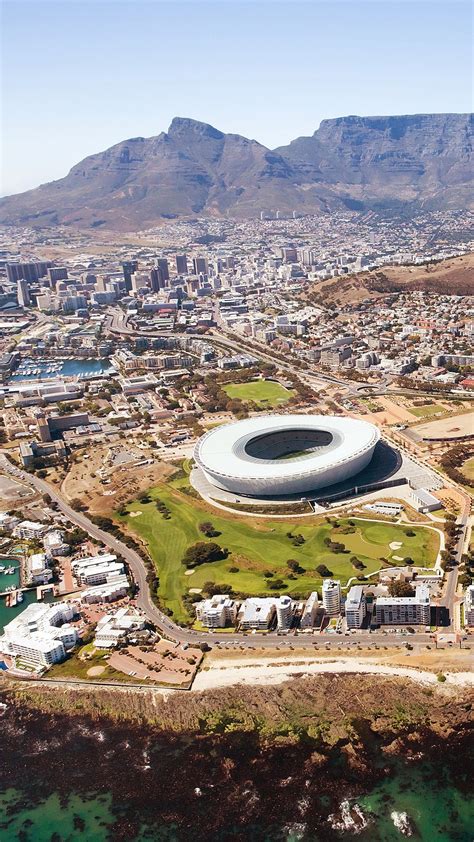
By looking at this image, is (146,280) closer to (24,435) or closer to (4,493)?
(24,435)

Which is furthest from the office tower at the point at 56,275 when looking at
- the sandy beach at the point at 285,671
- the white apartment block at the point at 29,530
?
the sandy beach at the point at 285,671

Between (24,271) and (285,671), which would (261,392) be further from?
(24,271)

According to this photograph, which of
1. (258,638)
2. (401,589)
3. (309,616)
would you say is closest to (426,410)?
(401,589)

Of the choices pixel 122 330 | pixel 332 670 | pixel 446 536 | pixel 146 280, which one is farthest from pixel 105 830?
pixel 146 280

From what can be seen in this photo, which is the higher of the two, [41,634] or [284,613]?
[284,613]

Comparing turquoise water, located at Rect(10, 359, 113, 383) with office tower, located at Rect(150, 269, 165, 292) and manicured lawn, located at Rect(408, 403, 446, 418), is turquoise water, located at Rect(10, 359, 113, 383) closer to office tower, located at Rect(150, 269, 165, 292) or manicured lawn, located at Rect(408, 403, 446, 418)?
manicured lawn, located at Rect(408, 403, 446, 418)
